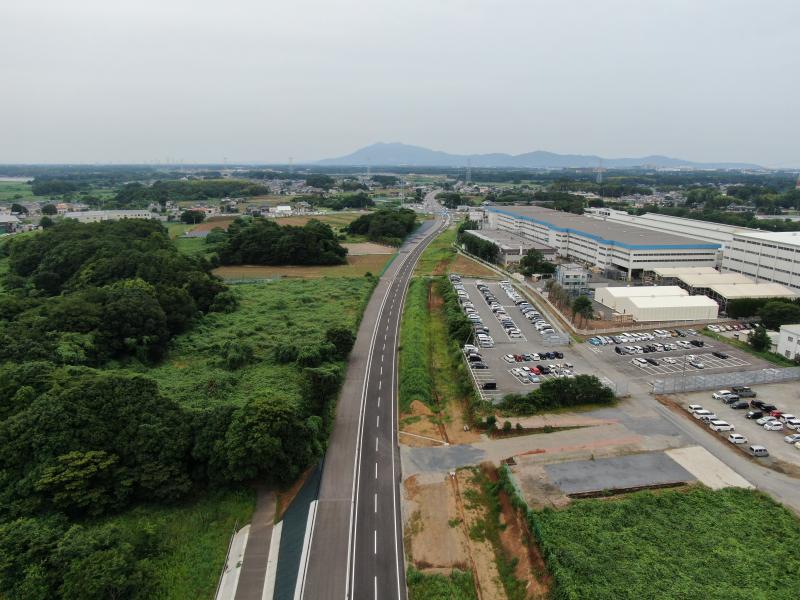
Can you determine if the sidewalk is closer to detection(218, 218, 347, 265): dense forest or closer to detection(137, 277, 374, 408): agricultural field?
detection(137, 277, 374, 408): agricultural field

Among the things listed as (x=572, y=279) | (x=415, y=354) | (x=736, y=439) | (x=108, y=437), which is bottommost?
(x=736, y=439)

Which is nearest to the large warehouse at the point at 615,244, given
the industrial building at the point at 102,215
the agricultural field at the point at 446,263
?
the agricultural field at the point at 446,263

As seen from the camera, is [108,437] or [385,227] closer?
[108,437]

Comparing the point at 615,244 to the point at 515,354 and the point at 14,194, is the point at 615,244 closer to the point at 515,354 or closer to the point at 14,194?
the point at 515,354

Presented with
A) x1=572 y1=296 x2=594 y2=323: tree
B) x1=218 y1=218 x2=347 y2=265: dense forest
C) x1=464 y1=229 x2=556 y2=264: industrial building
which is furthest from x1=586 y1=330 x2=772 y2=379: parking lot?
x1=218 y1=218 x2=347 y2=265: dense forest

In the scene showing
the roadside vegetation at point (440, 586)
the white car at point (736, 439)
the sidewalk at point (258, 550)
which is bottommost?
the sidewalk at point (258, 550)

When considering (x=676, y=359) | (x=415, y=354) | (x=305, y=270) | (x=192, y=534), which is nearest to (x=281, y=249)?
(x=305, y=270)

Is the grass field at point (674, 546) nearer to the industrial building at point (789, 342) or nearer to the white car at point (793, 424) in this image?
the white car at point (793, 424)
